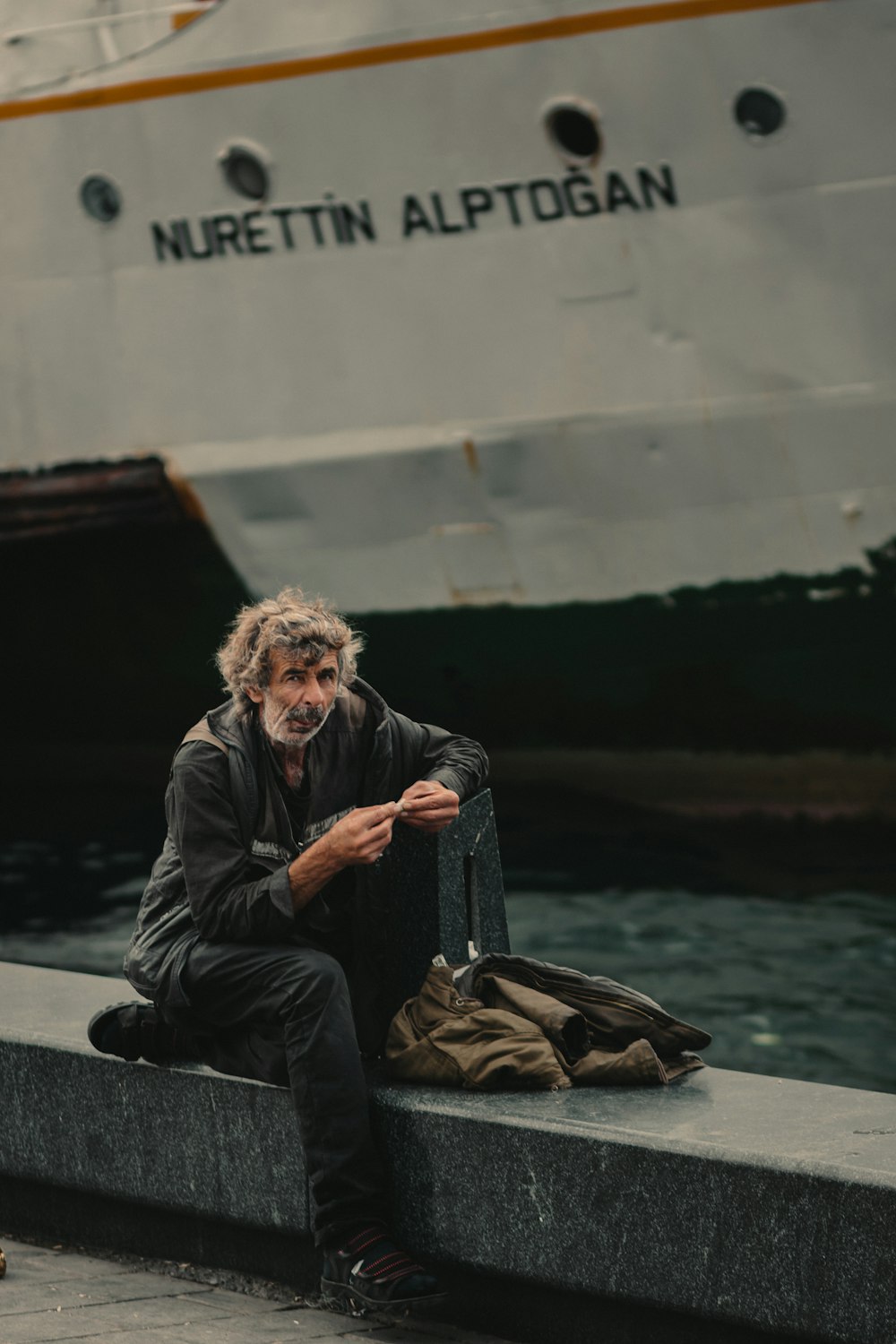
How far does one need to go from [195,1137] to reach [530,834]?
25.5 ft

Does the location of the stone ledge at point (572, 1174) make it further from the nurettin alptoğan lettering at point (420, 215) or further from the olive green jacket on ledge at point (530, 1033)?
the nurettin alptoğan lettering at point (420, 215)

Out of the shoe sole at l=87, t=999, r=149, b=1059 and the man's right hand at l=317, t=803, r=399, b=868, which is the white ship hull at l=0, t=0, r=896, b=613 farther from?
the man's right hand at l=317, t=803, r=399, b=868

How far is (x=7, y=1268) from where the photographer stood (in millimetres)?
3436

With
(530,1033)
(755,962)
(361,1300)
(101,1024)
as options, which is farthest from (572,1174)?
(755,962)

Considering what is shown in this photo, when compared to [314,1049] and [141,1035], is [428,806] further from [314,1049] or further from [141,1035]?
[141,1035]

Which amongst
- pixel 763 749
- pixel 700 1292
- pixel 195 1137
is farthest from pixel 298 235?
pixel 700 1292

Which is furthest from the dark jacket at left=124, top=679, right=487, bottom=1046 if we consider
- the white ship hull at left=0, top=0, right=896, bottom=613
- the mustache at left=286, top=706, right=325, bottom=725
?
the white ship hull at left=0, top=0, right=896, bottom=613

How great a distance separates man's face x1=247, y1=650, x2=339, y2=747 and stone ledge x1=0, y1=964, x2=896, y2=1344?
663 mm

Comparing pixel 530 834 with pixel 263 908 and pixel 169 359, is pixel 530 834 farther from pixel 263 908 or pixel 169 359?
pixel 263 908

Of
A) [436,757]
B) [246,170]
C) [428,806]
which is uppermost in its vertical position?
[246,170]

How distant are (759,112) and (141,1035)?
8011 millimetres

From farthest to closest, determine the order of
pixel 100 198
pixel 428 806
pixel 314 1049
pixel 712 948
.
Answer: pixel 100 198, pixel 712 948, pixel 428 806, pixel 314 1049

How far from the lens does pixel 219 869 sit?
3178mm

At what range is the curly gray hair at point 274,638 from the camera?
3.25 m
